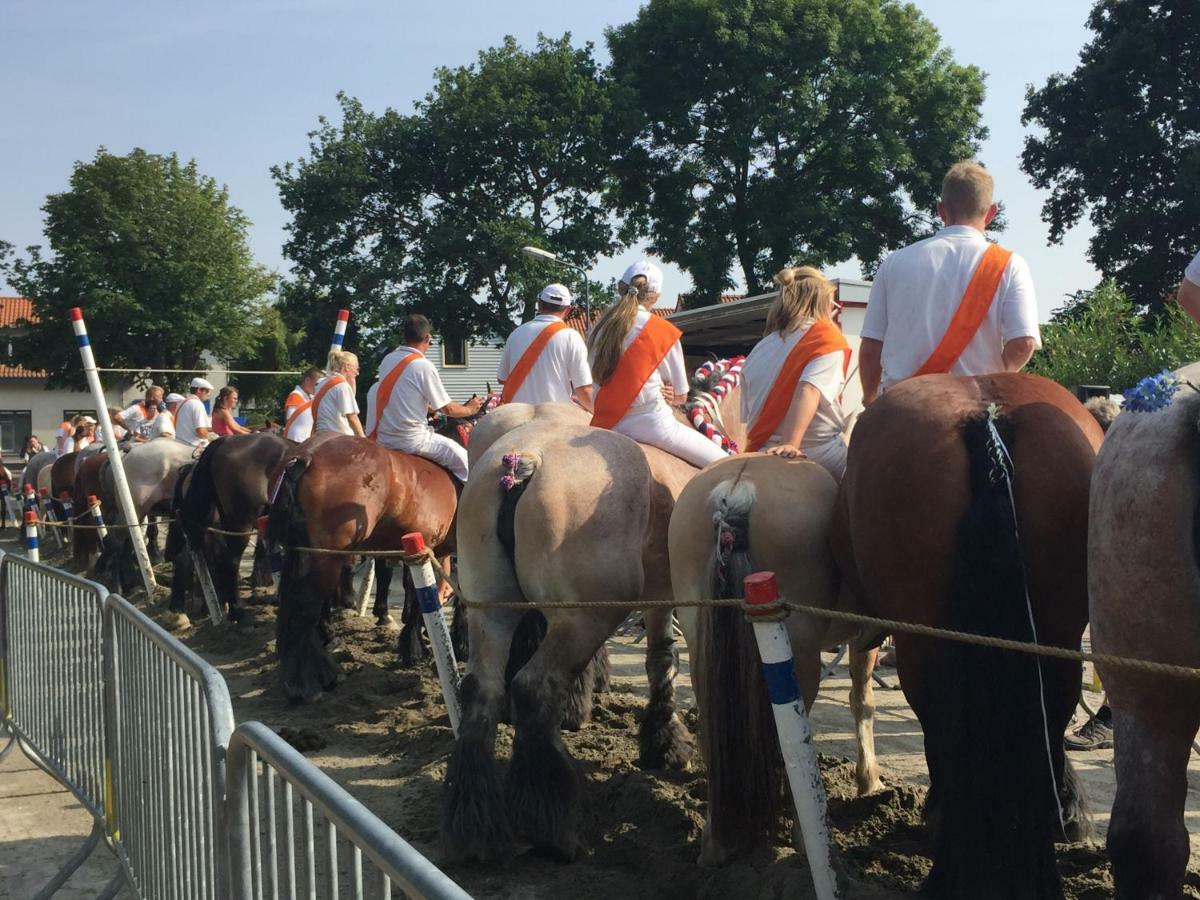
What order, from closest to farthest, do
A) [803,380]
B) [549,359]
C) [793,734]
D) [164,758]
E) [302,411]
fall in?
[164,758]
[793,734]
[803,380]
[549,359]
[302,411]

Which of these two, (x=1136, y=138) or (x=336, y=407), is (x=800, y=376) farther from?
(x=1136, y=138)

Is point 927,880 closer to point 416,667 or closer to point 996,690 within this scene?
point 996,690

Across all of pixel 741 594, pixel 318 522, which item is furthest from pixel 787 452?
pixel 318 522

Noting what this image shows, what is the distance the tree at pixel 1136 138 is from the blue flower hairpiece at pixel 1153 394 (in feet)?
100

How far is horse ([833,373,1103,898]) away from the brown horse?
4.97m

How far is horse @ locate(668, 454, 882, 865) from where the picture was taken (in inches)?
154

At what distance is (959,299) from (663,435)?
1750 millimetres

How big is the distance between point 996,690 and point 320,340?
125 feet

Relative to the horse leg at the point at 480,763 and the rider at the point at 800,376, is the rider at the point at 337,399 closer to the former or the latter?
the horse leg at the point at 480,763

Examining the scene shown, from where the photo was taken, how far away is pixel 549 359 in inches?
291

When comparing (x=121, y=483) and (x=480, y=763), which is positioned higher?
(x=121, y=483)

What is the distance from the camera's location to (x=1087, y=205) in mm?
33688

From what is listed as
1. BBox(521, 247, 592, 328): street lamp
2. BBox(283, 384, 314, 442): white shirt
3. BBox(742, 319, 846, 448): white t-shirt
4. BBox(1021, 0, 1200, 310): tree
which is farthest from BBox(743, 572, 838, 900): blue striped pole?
BBox(1021, 0, 1200, 310): tree

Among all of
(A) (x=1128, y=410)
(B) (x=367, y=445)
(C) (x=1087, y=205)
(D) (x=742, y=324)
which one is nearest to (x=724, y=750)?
(A) (x=1128, y=410)
